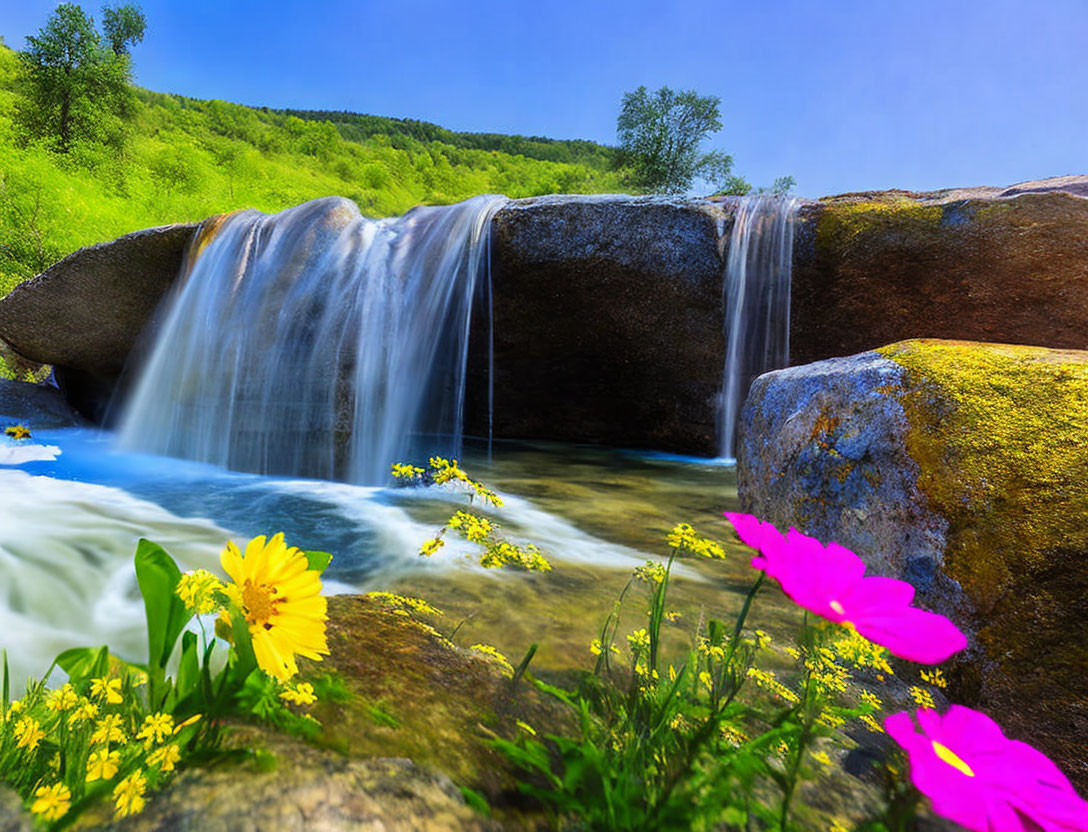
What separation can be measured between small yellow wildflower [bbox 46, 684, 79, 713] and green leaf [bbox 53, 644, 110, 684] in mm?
63

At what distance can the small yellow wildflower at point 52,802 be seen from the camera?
600 millimetres

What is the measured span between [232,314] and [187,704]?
18.5 feet

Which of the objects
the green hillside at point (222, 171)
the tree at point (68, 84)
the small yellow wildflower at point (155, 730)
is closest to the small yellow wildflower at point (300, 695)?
the small yellow wildflower at point (155, 730)

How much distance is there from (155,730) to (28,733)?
16 cm

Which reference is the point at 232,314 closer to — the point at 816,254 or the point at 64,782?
the point at 64,782

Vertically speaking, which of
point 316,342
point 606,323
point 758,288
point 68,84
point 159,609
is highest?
point 68,84

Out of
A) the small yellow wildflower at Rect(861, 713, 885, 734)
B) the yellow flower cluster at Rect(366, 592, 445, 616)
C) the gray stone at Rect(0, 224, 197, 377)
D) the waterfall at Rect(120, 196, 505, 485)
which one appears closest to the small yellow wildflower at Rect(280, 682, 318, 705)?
the yellow flower cluster at Rect(366, 592, 445, 616)

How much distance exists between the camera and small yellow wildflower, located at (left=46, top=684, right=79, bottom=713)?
0.72m

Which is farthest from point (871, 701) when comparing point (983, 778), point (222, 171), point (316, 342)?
point (222, 171)

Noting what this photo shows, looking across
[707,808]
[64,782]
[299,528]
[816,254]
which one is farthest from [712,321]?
[64,782]

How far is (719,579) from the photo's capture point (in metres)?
2.33

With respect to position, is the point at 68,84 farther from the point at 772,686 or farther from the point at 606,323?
the point at 772,686

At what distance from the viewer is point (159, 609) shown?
0.82 m

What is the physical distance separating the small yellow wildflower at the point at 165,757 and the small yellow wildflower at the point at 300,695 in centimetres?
18
